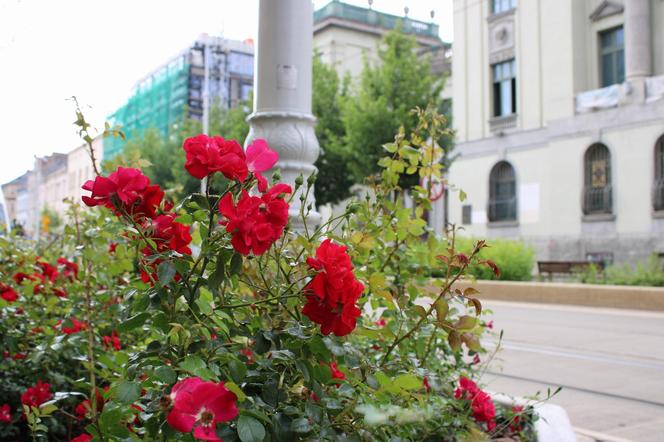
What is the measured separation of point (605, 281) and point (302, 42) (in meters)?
14.5

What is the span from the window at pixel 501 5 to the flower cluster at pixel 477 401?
86.5 ft

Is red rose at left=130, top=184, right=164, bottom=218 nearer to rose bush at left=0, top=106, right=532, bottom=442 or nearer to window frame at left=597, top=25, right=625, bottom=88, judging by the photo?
rose bush at left=0, top=106, right=532, bottom=442

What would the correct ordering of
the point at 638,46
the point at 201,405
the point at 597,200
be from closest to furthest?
1. the point at 201,405
2. the point at 638,46
3. the point at 597,200

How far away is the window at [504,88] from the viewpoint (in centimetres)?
2695

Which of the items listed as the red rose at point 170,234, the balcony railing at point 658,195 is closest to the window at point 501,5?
the balcony railing at point 658,195

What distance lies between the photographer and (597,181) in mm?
23828

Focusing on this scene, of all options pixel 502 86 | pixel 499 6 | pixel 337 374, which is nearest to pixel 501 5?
pixel 499 6

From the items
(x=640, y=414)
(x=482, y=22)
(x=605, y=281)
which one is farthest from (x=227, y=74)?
(x=640, y=414)

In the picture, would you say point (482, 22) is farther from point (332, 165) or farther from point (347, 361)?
point (347, 361)

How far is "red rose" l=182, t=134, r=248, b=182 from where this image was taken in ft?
4.88

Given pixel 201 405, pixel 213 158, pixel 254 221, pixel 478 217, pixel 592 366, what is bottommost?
pixel 592 366

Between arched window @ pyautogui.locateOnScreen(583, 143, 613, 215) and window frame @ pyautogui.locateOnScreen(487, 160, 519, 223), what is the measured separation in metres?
2.79

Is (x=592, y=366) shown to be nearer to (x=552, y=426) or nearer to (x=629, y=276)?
(x=552, y=426)

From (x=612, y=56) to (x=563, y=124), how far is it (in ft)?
9.01
